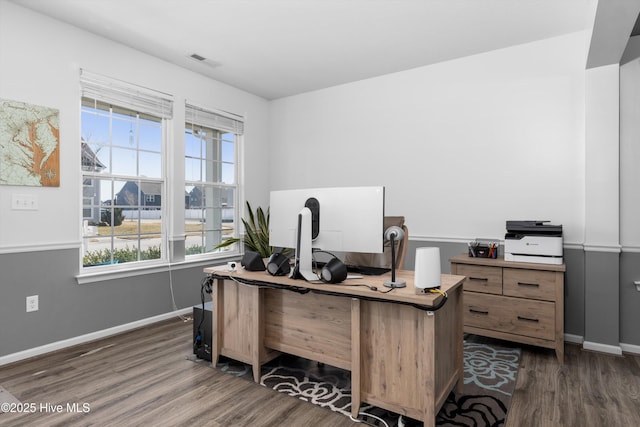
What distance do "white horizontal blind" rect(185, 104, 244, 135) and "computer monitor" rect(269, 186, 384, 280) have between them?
233 cm

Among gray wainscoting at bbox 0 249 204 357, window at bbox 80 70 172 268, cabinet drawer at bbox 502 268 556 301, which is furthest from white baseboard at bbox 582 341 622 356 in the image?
window at bbox 80 70 172 268

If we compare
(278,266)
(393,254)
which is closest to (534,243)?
(393,254)

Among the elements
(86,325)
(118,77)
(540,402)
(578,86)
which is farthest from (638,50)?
(86,325)

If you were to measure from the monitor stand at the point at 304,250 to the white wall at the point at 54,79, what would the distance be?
220 cm

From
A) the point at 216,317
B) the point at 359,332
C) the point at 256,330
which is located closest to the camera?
the point at 359,332

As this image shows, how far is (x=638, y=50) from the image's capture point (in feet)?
9.90

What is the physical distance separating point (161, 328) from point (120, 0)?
286cm

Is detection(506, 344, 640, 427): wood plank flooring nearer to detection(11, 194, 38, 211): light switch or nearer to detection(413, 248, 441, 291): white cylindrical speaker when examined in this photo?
detection(413, 248, 441, 291): white cylindrical speaker

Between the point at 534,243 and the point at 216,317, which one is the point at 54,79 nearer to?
the point at 216,317

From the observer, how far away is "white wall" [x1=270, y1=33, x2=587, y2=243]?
3.29m

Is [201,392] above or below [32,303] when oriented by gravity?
below

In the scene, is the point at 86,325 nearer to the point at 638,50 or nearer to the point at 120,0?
the point at 120,0

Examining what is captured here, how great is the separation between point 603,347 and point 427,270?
2.31 metres

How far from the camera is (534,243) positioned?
9.86ft
